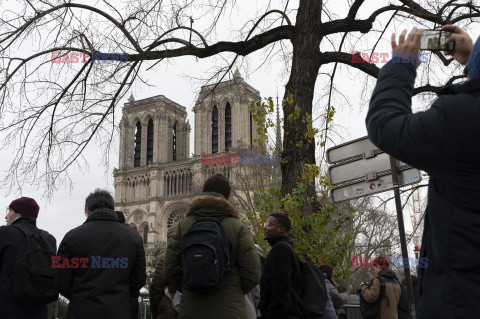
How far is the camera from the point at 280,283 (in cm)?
368

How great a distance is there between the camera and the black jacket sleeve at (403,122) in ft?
4.58

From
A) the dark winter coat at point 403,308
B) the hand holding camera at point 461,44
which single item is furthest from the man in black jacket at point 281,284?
the dark winter coat at point 403,308

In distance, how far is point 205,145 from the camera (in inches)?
2483

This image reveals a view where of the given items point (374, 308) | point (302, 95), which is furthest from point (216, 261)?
→ point (374, 308)

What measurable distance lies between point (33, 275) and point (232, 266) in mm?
1647

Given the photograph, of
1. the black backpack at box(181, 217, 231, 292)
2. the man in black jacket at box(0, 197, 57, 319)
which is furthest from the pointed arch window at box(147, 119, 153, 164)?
the black backpack at box(181, 217, 231, 292)

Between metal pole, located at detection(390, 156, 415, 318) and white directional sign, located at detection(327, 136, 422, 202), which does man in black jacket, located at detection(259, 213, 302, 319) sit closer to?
metal pole, located at detection(390, 156, 415, 318)

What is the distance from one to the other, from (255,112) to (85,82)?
2.37 meters

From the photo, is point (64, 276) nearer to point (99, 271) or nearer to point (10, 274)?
point (99, 271)

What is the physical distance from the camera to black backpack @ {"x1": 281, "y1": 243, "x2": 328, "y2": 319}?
12.3 ft

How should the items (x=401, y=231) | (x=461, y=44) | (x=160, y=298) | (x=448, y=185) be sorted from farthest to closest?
(x=401, y=231) < (x=160, y=298) < (x=461, y=44) < (x=448, y=185)

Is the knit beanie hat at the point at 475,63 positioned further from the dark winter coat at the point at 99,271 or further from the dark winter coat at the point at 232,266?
the dark winter coat at the point at 99,271

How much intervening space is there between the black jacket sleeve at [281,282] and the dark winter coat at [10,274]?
1877mm

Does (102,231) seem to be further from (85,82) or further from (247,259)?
(85,82)
